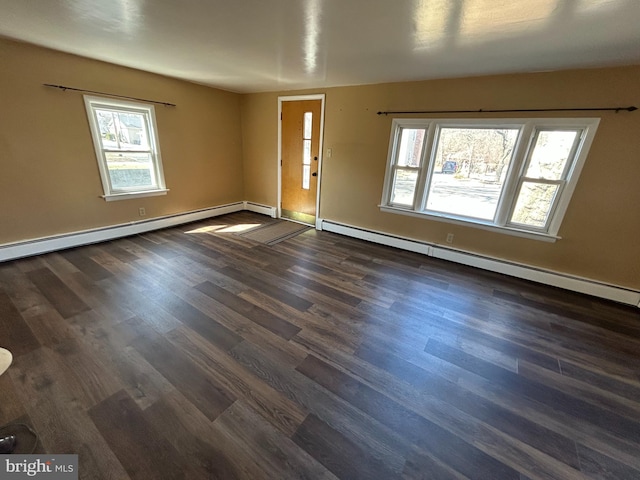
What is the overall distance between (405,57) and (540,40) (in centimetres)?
105

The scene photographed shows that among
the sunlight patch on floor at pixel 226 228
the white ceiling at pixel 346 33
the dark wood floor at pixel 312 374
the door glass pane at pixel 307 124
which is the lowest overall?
the dark wood floor at pixel 312 374

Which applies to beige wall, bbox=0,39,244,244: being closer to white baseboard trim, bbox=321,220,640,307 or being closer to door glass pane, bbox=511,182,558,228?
white baseboard trim, bbox=321,220,640,307

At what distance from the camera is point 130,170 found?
3822 millimetres

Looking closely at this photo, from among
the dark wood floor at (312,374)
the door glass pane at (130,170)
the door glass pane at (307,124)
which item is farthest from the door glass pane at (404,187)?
the door glass pane at (130,170)

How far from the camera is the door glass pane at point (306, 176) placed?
471 centimetres

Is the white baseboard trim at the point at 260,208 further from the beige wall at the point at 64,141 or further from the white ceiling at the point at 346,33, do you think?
the white ceiling at the point at 346,33

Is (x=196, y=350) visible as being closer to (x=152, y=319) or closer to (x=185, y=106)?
(x=152, y=319)

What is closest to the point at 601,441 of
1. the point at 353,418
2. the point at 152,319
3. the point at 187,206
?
the point at 353,418

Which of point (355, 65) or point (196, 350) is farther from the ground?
point (355, 65)

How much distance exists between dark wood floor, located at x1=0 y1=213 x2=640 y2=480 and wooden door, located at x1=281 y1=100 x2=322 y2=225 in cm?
212

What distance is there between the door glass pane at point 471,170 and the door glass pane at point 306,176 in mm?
2099

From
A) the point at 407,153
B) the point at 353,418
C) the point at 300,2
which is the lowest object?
the point at 353,418

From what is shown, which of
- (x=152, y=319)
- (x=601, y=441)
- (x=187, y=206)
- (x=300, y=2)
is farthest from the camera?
(x=187, y=206)

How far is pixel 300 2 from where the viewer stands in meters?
1.65
